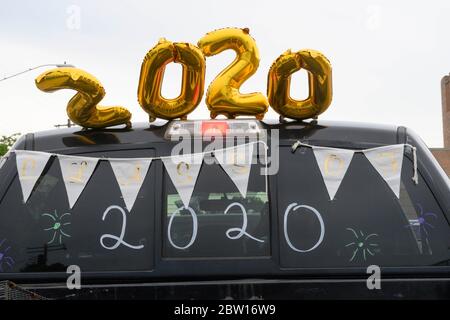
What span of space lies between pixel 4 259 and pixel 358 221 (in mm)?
1682

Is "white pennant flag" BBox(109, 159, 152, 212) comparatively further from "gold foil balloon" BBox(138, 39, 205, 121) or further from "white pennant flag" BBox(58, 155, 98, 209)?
"gold foil balloon" BBox(138, 39, 205, 121)

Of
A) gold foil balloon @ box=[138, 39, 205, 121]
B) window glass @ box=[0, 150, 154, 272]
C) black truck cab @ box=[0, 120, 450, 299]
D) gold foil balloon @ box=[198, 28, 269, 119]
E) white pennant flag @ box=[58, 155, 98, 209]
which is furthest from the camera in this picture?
gold foil balloon @ box=[198, 28, 269, 119]

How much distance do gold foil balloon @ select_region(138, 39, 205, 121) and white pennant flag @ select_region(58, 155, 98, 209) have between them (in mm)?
498

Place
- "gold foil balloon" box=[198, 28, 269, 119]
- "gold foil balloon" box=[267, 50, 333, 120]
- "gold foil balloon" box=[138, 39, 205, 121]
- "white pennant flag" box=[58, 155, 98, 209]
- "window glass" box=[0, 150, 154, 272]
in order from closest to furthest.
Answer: "window glass" box=[0, 150, 154, 272]
"white pennant flag" box=[58, 155, 98, 209]
"gold foil balloon" box=[267, 50, 333, 120]
"gold foil balloon" box=[138, 39, 205, 121]
"gold foil balloon" box=[198, 28, 269, 119]

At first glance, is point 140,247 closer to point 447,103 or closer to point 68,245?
point 68,245

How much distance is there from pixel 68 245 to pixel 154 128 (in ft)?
2.41

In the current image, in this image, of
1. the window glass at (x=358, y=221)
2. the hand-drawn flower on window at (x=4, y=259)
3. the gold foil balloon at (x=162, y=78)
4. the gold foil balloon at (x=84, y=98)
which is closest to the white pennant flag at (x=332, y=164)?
the window glass at (x=358, y=221)

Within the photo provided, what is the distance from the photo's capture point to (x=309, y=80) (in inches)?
138

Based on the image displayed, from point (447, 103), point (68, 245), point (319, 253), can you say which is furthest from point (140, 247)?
point (447, 103)

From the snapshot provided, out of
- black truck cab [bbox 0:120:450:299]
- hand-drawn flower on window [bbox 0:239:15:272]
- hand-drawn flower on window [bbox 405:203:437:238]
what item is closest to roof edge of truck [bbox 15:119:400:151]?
black truck cab [bbox 0:120:450:299]

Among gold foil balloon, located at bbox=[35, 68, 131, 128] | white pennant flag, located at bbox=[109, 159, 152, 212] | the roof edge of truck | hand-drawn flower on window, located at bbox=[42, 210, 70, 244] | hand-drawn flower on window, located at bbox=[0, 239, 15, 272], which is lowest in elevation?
hand-drawn flower on window, located at bbox=[0, 239, 15, 272]

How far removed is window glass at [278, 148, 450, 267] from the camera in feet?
9.76

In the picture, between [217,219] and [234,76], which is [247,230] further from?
[234,76]

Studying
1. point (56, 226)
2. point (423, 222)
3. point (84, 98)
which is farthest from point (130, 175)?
point (423, 222)
